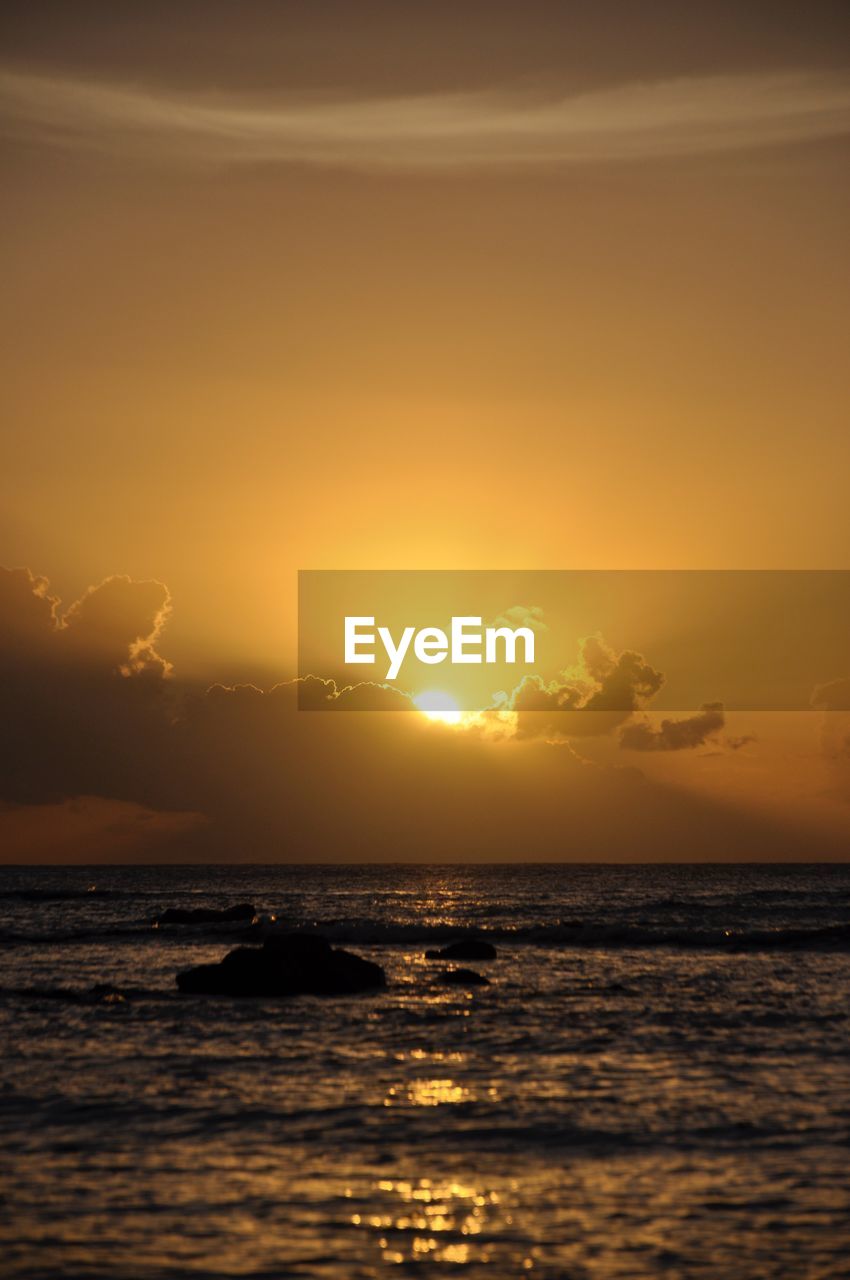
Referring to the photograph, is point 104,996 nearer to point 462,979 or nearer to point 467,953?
point 462,979

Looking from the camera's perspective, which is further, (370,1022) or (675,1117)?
(370,1022)

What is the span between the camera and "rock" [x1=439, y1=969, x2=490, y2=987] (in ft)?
135

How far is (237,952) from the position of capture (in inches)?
1551

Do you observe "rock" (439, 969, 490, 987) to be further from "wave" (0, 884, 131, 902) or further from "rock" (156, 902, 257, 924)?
"wave" (0, 884, 131, 902)

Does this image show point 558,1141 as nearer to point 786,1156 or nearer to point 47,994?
point 786,1156

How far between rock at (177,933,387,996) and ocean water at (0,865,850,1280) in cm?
102

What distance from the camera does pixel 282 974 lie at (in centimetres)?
3788

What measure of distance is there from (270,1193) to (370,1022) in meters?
16.5

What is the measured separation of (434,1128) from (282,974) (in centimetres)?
1853

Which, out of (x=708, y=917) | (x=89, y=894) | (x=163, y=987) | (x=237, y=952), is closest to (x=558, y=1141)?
(x=237, y=952)

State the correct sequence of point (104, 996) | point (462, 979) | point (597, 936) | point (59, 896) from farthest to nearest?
point (59, 896)
point (597, 936)
point (462, 979)
point (104, 996)

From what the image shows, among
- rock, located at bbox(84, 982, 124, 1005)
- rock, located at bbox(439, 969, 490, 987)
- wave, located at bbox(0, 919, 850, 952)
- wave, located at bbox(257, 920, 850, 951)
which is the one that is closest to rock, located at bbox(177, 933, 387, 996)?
rock, located at bbox(84, 982, 124, 1005)

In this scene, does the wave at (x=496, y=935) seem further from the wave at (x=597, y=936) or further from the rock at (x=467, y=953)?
the rock at (x=467, y=953)

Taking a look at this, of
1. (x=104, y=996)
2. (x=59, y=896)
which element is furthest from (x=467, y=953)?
(x=59, y=896)
